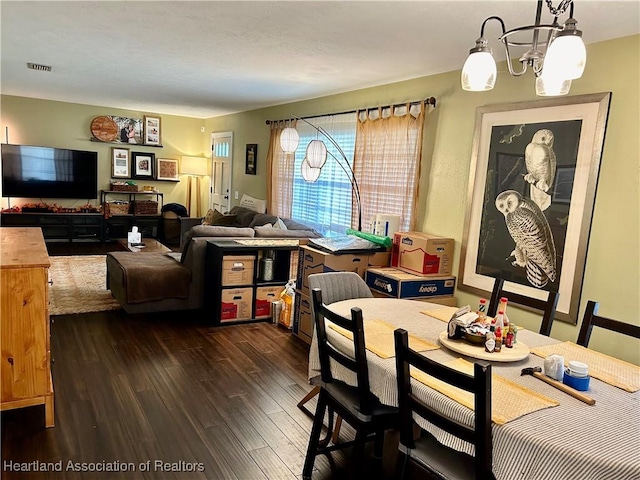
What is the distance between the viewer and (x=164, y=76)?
16.3ft

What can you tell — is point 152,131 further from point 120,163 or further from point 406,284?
point 406,284

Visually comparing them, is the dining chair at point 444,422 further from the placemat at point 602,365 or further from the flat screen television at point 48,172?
the flat screen television at point 48,172

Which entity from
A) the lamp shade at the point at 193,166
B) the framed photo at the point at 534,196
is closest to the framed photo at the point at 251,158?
the lamp shade at the point at 193,166

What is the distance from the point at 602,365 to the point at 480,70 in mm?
1339

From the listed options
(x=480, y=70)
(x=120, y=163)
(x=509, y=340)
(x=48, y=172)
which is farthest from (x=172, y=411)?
(x=120, y=163)

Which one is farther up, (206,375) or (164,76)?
(164,76)

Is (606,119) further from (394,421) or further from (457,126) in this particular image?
(394,421)

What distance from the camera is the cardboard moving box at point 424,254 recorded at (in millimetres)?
3740

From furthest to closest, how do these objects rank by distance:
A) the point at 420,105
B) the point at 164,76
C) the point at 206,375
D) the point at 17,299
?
the point at 164,76 < the point at 420,105 < the point at 206,375 < the point at 17,299

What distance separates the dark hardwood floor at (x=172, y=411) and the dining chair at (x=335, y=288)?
0.12m

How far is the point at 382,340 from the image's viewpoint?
6.76 feet

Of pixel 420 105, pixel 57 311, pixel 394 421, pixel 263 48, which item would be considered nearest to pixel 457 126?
pixel 420 105

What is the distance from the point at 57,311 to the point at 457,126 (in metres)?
4.08

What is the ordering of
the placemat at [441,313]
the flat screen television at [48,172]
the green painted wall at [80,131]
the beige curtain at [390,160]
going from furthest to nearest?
the green painted wall at [80,131] → the flat screen television at [48,172] → the beige curtain at [390,160] → the placemat at [441,313]
